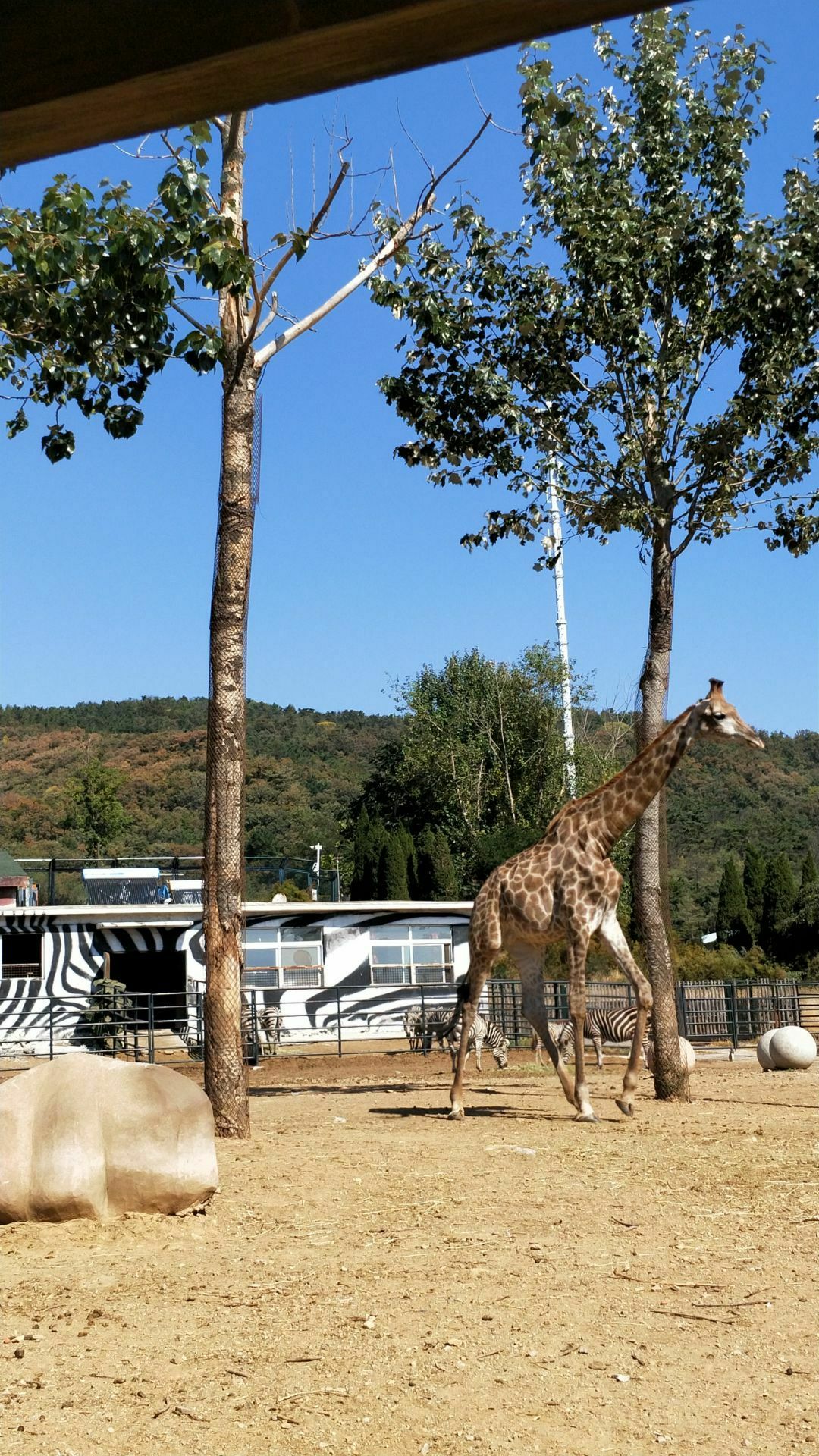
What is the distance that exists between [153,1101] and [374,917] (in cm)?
2183

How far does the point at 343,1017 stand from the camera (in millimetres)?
27516

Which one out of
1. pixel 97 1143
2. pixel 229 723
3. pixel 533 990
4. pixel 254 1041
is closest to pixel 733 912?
pixel 254 1041

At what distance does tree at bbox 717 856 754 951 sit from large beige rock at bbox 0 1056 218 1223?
37.4 metres

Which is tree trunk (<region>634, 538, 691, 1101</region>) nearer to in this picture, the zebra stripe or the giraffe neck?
the giraffe neck

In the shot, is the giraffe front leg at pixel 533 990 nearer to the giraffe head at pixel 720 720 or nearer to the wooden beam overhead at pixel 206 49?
the giraffe head at pixel 720 720

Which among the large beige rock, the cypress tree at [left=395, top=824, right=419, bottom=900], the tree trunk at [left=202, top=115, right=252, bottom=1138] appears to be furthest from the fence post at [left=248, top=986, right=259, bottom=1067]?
the cypress tree at [left=395, top=824, right=419, bottom=900]

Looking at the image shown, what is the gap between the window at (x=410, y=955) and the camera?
2839 cm

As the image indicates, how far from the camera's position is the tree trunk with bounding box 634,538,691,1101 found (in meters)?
13.1

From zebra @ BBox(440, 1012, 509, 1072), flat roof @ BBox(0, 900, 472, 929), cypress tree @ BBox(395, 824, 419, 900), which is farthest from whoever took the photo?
cypress tree @ BBox(395, 824, 419, 900)

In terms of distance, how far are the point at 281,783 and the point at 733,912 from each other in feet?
141

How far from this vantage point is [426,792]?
5128 cm

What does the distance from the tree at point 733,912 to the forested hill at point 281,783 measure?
8870mm

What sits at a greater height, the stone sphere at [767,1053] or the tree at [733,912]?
the tree at [733,912]

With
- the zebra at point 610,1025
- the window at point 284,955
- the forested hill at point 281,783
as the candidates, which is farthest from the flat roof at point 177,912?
the forested hill at point 281,783
